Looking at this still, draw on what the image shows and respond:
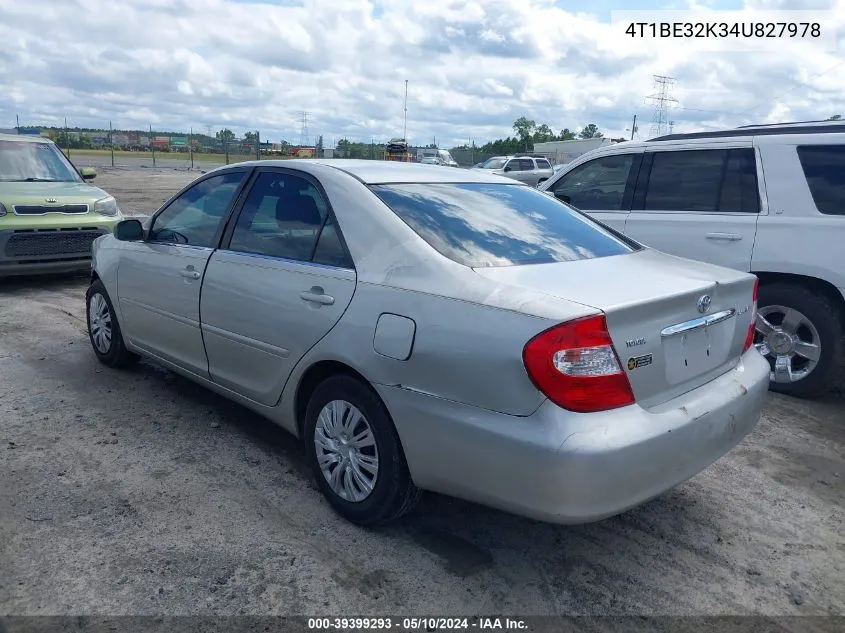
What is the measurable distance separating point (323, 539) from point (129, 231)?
8.86ft

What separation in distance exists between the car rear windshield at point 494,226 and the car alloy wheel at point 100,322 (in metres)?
2.87

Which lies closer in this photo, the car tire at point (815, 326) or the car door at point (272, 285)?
the car door at point (272, 285)

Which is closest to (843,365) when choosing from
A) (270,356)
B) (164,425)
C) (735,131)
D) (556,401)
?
(735,131)

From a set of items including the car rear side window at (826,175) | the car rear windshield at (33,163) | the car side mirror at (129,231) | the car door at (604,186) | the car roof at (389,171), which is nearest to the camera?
the car roof at (389,171)

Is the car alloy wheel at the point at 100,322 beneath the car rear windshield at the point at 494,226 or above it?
beneath

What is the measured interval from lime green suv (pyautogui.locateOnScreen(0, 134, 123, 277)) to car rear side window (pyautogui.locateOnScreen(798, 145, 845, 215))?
7121 millimetres

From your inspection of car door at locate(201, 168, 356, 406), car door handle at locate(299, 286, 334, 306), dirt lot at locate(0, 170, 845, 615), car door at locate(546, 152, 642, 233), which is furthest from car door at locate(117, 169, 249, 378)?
car door at locate(546, 152, 642, 233)

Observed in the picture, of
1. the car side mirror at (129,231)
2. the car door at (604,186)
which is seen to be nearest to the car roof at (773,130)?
the car door at (604,186)

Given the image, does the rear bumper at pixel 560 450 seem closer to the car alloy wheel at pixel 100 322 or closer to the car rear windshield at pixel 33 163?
the car alloy wheel at pixel 100 322

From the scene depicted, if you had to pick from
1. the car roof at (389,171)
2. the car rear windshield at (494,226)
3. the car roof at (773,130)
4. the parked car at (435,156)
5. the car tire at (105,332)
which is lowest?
the car tire at (105,332)

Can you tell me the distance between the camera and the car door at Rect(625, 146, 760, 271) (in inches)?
204

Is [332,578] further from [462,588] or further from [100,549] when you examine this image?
[100,549]

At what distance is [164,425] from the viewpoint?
4.26m

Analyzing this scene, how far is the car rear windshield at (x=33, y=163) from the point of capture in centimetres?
877
